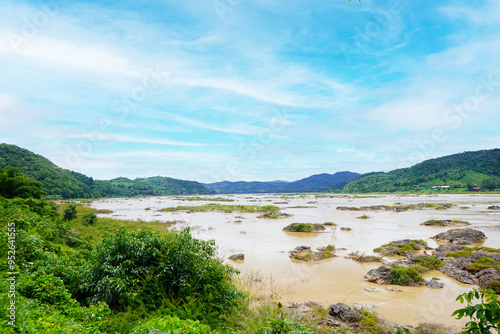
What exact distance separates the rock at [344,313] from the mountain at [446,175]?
159403mm

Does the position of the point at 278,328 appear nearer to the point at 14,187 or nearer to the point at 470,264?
the point at 470,264

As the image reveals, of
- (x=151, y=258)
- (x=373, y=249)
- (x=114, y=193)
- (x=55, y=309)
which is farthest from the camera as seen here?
(x=114, y=193)

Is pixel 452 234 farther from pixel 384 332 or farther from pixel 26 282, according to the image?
pixel 26 282

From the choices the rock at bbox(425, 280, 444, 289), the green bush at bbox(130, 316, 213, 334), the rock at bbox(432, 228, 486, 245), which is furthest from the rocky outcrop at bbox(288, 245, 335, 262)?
the green bush at bbox(130, 316, 213, 334)

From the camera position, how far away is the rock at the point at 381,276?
558 inches

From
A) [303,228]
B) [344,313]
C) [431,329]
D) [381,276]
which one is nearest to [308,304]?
[344,313]

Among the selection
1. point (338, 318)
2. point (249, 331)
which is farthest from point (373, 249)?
point (249, 331)

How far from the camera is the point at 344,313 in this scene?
935cm

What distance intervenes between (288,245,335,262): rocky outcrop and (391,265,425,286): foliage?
5.97 meters

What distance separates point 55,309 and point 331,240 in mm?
24500

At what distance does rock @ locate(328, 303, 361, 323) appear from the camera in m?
9.08

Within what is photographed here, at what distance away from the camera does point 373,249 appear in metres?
21.5

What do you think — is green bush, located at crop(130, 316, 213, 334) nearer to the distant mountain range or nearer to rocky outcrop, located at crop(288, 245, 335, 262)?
rocky outcrop, located at crop(288, 245, 335, 262)

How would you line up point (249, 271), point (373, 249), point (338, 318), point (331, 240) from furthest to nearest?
point (331, 240) → point (373, 249) → point (249, 271) → point (338, 318)
